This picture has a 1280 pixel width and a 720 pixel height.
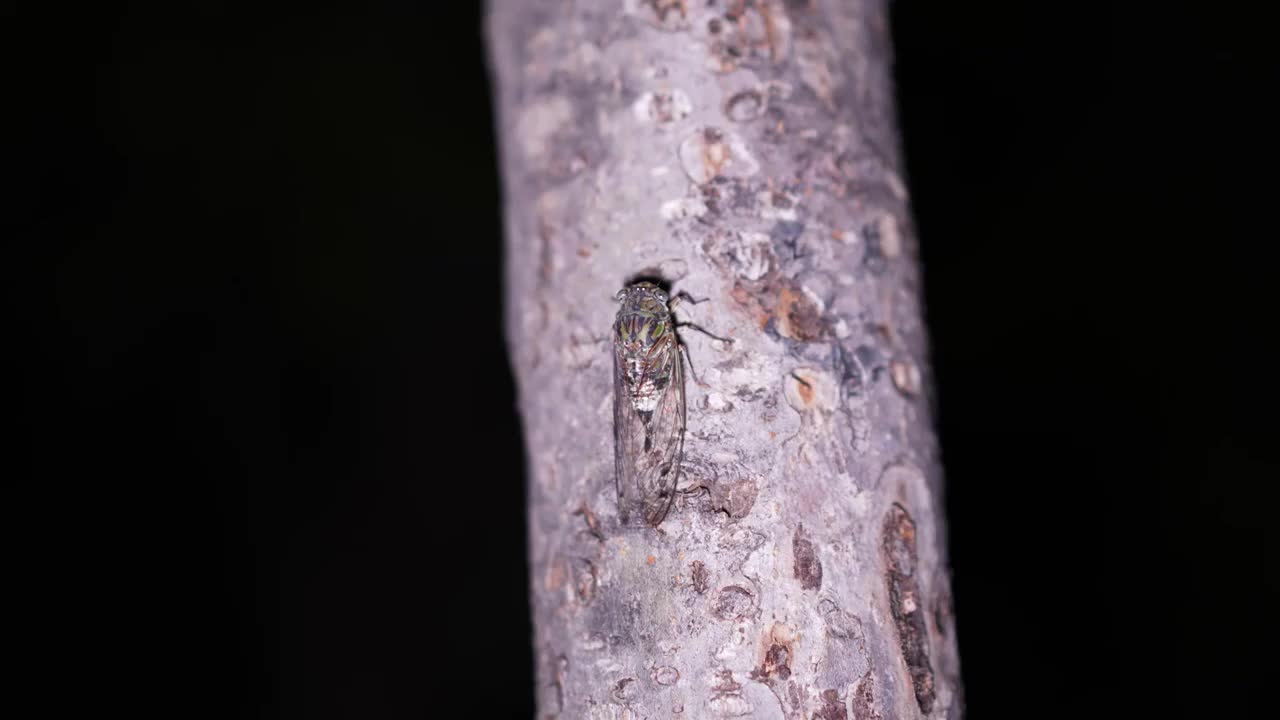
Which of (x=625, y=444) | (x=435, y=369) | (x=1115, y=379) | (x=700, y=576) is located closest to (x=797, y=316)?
(x=625, y=444)

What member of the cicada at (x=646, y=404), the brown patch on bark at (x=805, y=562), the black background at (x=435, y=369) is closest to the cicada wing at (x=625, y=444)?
the cicada at (x=646, y=404)

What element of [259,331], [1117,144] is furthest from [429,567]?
[1117,144]

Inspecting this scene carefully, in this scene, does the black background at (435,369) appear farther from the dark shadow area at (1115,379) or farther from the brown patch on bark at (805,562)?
the brown patch on bark at (805,562)

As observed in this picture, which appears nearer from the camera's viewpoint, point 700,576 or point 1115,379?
point 700,576

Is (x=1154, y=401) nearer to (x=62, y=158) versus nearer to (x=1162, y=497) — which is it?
(x=1162, y=497)

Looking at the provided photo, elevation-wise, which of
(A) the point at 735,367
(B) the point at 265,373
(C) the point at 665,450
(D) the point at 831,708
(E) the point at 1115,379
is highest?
(B) the point at 265,373

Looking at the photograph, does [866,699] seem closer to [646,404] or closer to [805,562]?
[805,562]
